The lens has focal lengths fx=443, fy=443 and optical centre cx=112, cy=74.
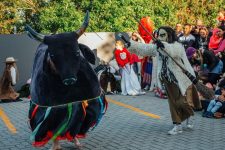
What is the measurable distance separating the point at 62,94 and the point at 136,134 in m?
2.26

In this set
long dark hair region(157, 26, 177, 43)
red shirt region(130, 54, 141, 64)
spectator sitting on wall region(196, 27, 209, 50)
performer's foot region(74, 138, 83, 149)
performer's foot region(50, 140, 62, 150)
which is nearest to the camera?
performer's foot region(50, 140, 62, 150)

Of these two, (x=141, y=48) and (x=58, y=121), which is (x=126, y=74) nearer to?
(x=141, y=48)

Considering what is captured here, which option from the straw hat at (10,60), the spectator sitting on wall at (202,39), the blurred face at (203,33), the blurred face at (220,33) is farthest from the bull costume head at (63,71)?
the straw hat at (10,60)

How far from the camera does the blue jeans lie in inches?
391

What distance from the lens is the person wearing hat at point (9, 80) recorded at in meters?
14.3

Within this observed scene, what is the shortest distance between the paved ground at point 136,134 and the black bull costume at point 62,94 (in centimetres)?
83

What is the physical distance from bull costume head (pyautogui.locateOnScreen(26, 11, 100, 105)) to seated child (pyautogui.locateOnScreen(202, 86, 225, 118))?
383cm

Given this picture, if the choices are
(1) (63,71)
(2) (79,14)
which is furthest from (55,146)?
(2) (79,14)

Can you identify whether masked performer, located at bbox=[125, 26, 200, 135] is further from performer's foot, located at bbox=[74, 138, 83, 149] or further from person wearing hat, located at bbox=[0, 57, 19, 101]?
person wearing hat, located at bbox=[0, 57, 19, 101]

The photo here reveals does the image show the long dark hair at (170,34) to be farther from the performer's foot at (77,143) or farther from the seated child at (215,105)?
the performer's foot at (77,143)

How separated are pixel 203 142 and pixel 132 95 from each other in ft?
22.1

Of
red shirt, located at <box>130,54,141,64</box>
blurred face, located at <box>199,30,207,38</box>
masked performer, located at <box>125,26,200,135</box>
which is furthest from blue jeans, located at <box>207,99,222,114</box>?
red shirt, located at <box>130,54,141,64</box>

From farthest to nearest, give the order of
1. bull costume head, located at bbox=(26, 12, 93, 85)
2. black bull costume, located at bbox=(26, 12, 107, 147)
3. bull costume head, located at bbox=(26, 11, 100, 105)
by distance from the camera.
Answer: black bull costume, located at bbox=(26, 12, 107, 147)
bull costume head, located at bbox=(26, 11, 100, 105)
bull costume head, located at bbox=(26, 12, 93, 85)

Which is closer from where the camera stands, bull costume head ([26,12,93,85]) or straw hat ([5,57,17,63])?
bull costume head ([26,12,93,85])
